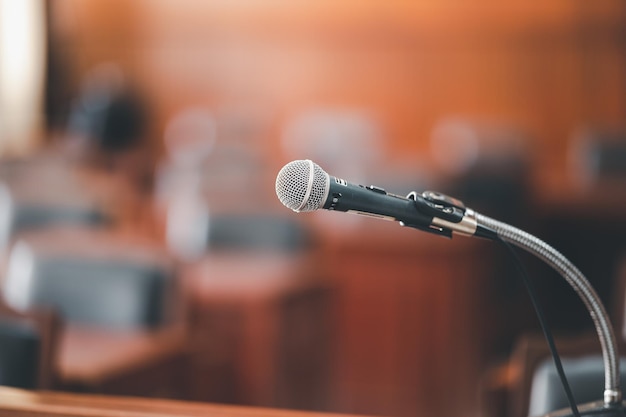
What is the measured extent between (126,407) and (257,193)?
3.57 meters

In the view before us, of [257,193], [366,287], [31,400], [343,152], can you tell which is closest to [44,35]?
[343,152]

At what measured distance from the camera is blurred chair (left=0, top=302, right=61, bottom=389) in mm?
1841

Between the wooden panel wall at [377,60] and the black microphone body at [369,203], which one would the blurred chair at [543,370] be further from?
the wooden panel wall at [377,60]

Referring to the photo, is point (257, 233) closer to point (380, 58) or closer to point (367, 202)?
point (367, 202)

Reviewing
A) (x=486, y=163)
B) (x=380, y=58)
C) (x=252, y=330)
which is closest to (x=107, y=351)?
(x=252, y=330)

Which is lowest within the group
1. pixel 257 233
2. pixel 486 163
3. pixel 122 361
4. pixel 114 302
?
pixel 122 361

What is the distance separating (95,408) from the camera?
1.23 m

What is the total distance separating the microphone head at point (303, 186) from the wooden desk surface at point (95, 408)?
0.38 m

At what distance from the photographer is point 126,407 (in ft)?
4.08

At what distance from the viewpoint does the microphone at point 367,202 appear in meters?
0.98

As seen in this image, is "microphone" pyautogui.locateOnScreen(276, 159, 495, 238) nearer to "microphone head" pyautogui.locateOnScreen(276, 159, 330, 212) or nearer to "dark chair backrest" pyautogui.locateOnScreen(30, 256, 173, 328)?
"microphone head" pyautogui.locateOnScreen(276, 159, 330, 212)

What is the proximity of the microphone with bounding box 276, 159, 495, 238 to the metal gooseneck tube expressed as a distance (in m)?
0.02

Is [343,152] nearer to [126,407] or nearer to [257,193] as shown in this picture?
[257,193]

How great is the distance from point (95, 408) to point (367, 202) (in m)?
0.49
